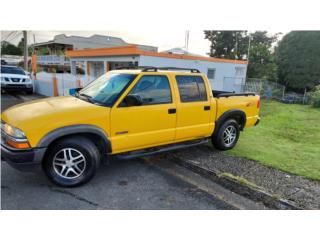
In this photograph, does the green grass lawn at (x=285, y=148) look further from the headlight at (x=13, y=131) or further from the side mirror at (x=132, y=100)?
the headlight at (x=13, y=131)

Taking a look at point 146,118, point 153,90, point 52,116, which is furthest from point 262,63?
point 52,116

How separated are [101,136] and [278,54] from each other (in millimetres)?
31561

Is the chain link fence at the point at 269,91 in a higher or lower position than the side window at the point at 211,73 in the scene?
lower

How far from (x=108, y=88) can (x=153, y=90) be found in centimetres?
78

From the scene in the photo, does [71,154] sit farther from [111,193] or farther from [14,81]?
[14,81]

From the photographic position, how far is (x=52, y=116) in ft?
10.8

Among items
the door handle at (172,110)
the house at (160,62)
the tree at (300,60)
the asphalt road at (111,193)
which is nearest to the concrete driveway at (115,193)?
the asphalt road at (111,193)

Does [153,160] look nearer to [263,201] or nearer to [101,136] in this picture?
[101,136]

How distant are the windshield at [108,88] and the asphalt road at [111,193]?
1315 millimetres

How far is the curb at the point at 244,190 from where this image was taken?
3311 mm

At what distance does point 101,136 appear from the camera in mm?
3562

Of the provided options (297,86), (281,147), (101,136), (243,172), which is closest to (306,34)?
(297,86)

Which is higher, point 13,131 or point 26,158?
point 13,131

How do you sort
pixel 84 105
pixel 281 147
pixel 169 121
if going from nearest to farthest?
pixel 84 105
pixel 169 121
pixel 281 147
